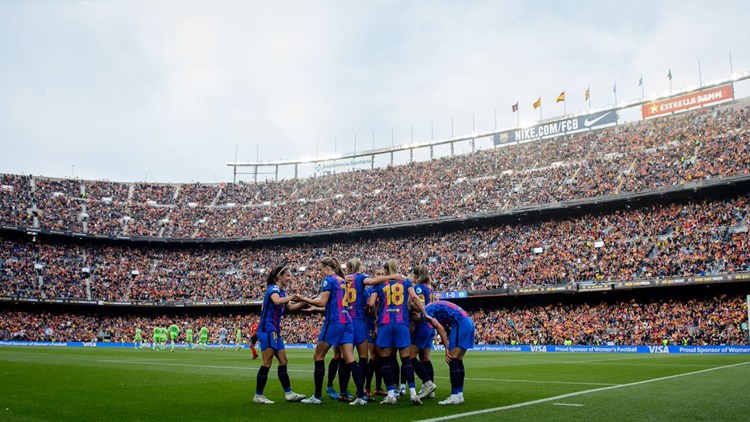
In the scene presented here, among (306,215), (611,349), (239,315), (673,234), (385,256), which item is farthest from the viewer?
(306,215)

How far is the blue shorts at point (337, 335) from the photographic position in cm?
923

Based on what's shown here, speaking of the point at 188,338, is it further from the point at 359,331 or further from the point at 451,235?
the point at 359,331

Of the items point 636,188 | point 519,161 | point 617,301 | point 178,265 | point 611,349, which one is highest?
point 519,161

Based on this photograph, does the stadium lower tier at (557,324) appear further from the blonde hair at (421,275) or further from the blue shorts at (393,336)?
the blue shorts at (393,336)

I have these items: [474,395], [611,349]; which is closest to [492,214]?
[611,349]

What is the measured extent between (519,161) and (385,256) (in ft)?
54.8

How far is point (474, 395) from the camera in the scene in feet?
34.3

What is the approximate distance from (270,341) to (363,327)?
5.12 feet

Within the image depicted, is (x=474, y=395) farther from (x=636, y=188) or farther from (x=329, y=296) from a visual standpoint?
(x=636, y=188)

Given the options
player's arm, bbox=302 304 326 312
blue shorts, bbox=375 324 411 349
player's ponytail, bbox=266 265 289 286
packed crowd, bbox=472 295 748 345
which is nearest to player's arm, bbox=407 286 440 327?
blue shorts, bbox=375 324 411 349

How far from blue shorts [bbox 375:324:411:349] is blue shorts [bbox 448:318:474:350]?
73 centimetres

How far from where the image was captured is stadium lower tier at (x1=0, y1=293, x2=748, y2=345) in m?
35.4

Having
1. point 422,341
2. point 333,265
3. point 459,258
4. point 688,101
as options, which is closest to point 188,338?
point 459,258

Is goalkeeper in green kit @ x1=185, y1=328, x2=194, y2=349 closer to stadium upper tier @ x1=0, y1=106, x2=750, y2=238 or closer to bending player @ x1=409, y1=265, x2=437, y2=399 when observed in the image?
stadium upper tier @ x1=0, y1=106, x2=750, y2=238
